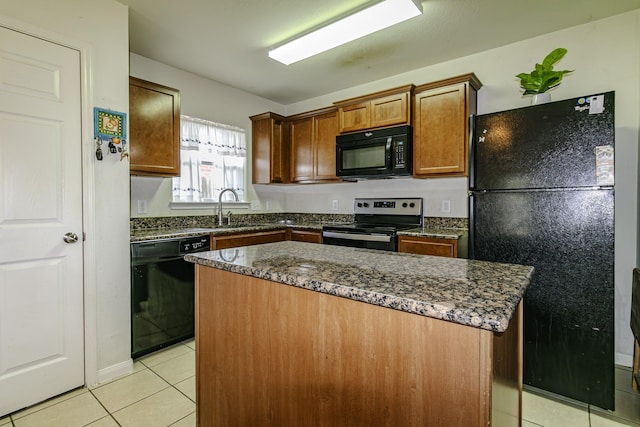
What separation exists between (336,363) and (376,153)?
A: 2.52 meters

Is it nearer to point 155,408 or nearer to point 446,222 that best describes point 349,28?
point 446,222

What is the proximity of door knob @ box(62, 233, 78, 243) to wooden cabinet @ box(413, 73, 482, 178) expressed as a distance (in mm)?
2683

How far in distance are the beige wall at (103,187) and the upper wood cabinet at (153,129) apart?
14.6 inches

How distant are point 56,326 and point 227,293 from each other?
1447 millimetres

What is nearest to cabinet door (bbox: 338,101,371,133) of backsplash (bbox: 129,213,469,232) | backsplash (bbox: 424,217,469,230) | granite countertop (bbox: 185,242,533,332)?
backsplash (bbox: 129,213,469,232)

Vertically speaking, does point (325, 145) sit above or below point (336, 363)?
above

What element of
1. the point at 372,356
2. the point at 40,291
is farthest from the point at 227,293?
the point at 40,291

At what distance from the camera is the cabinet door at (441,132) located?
273 centimetres

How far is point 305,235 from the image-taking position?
3.60 metres

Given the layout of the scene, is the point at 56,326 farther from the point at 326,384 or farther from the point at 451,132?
the point at 451,132

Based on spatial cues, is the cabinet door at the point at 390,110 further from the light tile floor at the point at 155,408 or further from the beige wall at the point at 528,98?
the light tile floor at the point at 155,408

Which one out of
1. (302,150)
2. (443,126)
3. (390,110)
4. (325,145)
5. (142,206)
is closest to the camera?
(443,126)

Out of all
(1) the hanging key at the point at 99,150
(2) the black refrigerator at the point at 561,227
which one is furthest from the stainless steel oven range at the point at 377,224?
(1) the hanging key at the point at 99,150

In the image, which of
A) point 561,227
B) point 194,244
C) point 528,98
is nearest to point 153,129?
point 194,244
